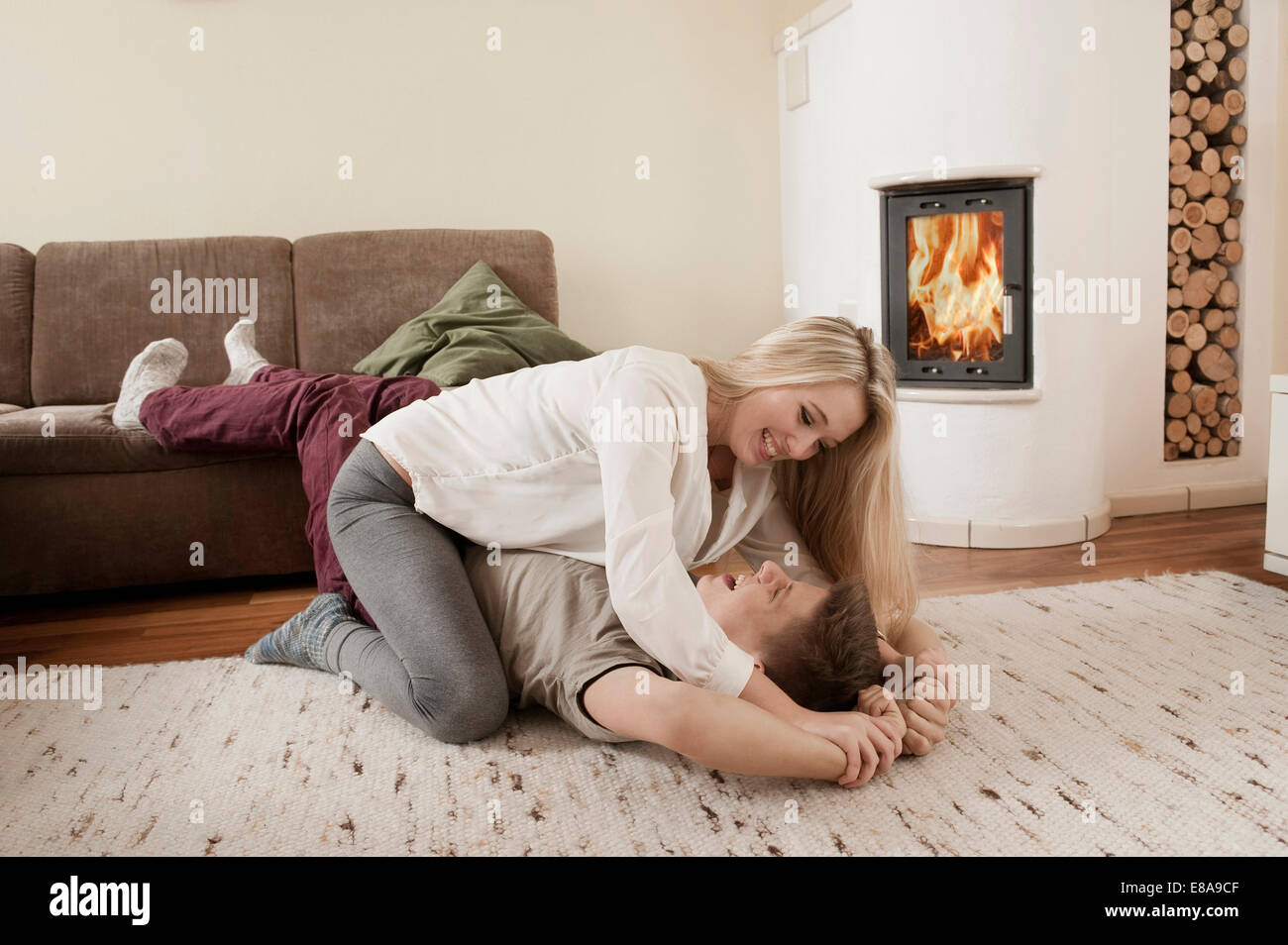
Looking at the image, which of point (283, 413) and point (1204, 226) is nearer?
point (283, 413)

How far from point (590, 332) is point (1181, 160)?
210cm

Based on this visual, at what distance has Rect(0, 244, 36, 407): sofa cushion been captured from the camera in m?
3.14

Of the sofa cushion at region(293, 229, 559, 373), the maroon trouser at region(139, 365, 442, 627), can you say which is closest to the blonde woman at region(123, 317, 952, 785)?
the maroon trouser at region(139, 365, 442, 627)

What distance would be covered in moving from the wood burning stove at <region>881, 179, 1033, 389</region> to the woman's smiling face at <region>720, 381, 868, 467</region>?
154 centimetres

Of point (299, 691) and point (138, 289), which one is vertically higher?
point (138, 289)

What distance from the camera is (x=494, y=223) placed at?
3.80 m

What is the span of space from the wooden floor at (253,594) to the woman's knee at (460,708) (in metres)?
0.76

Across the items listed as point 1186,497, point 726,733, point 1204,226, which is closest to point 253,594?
point 726,733

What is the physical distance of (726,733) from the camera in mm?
1355

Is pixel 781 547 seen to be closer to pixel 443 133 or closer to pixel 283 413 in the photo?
pixel 283 413

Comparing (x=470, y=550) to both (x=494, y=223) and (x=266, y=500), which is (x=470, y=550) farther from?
(x=494, y=223)

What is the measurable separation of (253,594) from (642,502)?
1.66m

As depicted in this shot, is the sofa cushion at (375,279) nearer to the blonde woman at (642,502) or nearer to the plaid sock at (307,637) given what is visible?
the plaid sock at (307,637)

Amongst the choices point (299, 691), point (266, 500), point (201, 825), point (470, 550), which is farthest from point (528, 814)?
point (266, 500)
